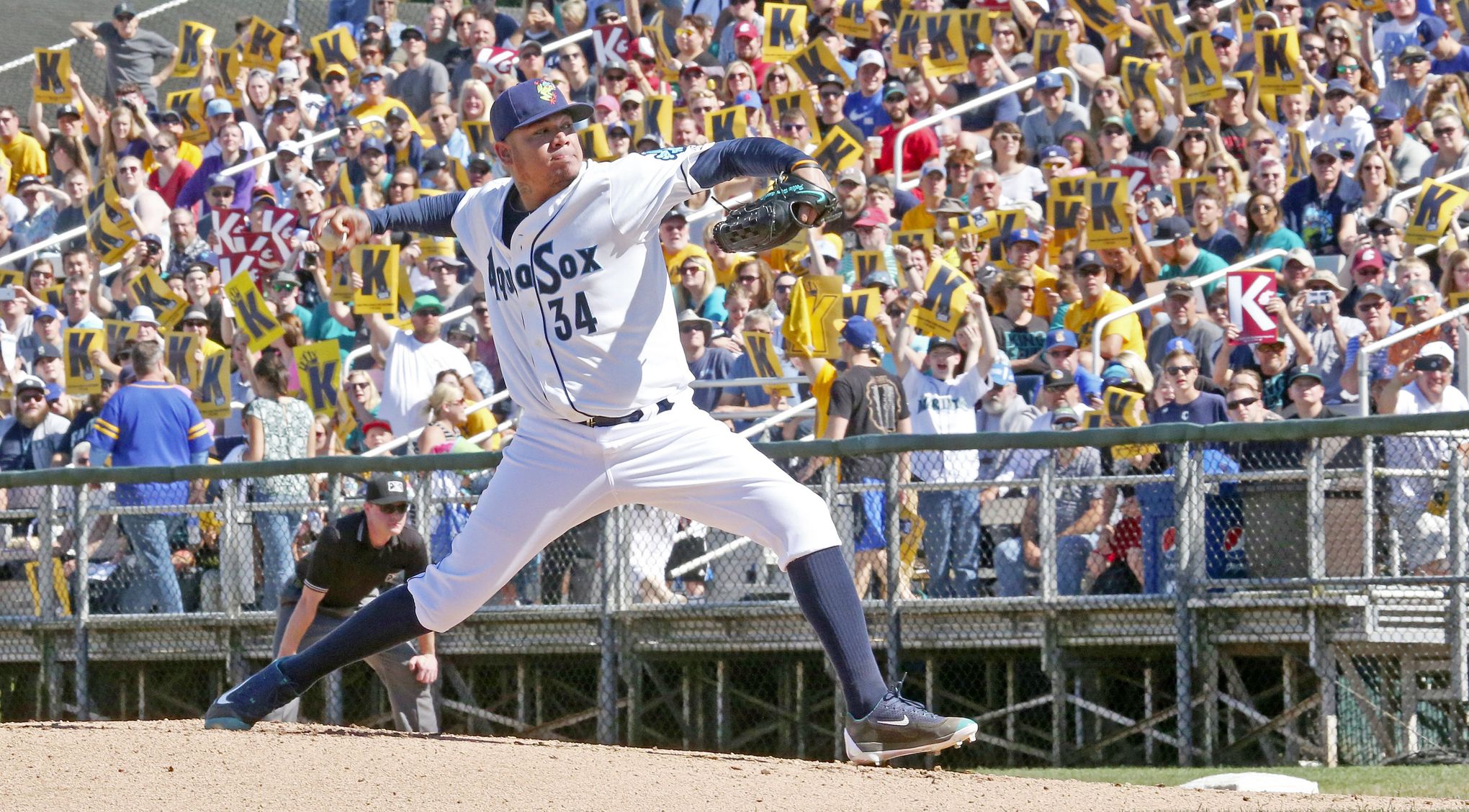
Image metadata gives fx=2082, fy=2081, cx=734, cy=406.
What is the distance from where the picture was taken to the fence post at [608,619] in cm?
1139

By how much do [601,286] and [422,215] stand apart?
0.86 metres

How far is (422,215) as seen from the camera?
676 cm

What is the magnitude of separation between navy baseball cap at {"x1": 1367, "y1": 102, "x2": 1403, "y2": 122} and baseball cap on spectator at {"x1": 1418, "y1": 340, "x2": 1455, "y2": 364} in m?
2.82

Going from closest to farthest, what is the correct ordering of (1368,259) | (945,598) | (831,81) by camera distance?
1. (945,598)
2. (1368,259)
3. (831,81)

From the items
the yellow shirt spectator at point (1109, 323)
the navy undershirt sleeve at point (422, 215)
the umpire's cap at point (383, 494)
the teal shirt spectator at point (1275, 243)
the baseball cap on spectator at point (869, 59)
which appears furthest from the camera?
the baseball cap on spectator at point (869, 59)

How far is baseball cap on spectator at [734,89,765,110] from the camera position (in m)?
15.8

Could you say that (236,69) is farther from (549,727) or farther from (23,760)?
(23,760)

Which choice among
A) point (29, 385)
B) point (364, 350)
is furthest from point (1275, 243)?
point (29, 385)

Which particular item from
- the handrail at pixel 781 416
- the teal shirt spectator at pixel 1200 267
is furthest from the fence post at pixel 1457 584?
the handrail at pixel 781 416

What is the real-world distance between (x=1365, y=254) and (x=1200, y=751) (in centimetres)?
337

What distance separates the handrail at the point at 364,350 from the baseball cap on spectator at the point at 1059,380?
4.44 metres

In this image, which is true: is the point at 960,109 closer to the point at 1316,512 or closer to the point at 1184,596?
the point at 1184,596

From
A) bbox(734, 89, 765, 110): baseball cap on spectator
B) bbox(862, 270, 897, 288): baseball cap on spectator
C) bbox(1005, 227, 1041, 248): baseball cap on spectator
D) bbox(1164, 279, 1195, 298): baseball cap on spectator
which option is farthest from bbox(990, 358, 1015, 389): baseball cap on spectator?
bbox(734, 89, 765, 110): baseball cap on spectator

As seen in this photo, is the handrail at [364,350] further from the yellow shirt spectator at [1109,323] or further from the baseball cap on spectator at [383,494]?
the baseball cap on spectator at [383,494]
